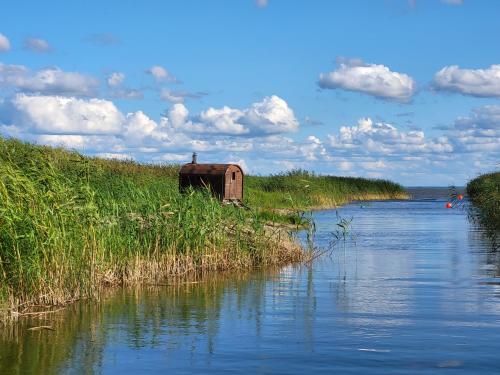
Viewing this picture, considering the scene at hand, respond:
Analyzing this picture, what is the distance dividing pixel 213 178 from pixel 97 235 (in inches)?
770

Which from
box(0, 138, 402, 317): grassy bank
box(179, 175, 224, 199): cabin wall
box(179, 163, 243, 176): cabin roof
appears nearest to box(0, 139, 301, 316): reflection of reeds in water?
box(0, 138, 402, 317): grassy bank

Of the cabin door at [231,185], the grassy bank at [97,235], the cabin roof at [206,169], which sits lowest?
the grassy bank at [97,235]

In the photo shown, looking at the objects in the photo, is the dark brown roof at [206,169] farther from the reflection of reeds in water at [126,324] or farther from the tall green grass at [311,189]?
the reflection of reeds in water at [126,324]

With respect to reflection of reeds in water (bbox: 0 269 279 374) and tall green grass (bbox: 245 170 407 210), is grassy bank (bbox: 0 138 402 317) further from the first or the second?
tall green grass (bbox: 245 170 407 210)

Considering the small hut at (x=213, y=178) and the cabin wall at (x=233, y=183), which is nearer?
the small hut at (x=213, y=178)

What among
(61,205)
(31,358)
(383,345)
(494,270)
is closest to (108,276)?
(61,205)

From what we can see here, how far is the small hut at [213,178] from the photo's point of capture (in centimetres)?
3630

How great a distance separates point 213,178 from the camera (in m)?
36.6

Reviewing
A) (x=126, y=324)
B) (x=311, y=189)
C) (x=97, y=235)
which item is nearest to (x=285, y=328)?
(x=126, y=324)

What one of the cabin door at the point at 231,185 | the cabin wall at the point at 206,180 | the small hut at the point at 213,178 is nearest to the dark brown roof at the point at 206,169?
the small hut at the point at 213,178

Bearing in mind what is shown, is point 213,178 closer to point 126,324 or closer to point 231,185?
point 231,185

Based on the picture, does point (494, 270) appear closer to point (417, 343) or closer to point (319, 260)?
point (319, 260)

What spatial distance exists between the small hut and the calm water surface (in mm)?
13179

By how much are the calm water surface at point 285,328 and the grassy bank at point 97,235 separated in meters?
0.70
